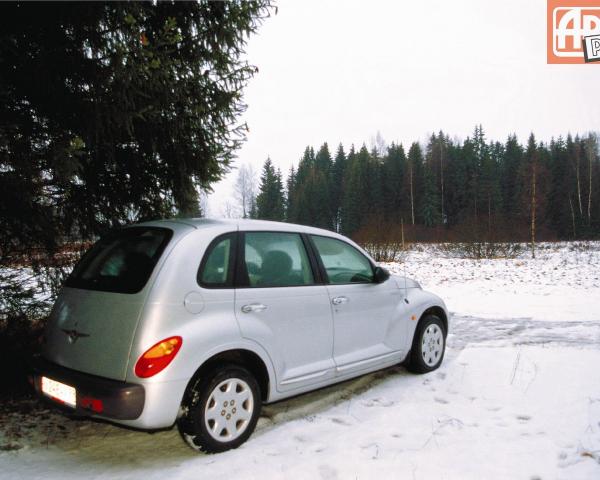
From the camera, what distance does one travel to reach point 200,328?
3.05m

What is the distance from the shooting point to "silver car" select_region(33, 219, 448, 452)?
290 cm

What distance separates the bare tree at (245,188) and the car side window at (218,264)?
249 ft

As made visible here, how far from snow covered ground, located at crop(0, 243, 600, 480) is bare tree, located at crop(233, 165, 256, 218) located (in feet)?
245

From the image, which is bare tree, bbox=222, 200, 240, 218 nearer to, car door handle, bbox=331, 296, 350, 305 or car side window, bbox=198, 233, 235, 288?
car door handle, bbox=331, 296, 350, 305

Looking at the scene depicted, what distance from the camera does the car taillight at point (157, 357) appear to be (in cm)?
285

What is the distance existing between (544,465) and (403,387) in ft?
5.78

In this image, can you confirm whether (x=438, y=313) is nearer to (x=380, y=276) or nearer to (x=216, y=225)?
(x=380, y=276)

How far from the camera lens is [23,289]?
15.3ft

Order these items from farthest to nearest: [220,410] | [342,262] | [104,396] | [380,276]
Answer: [380,276] < [342,262] < [220,410] < [104,396]

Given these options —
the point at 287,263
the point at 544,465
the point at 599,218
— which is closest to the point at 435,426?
the point at 544,465

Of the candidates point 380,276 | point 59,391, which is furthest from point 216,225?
point 380,276

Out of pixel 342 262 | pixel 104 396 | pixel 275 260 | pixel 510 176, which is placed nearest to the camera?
pixel 104 396

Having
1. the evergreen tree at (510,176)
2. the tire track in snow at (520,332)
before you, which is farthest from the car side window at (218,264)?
the evergreen tree at (510,176)

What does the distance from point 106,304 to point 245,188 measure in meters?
77.9
